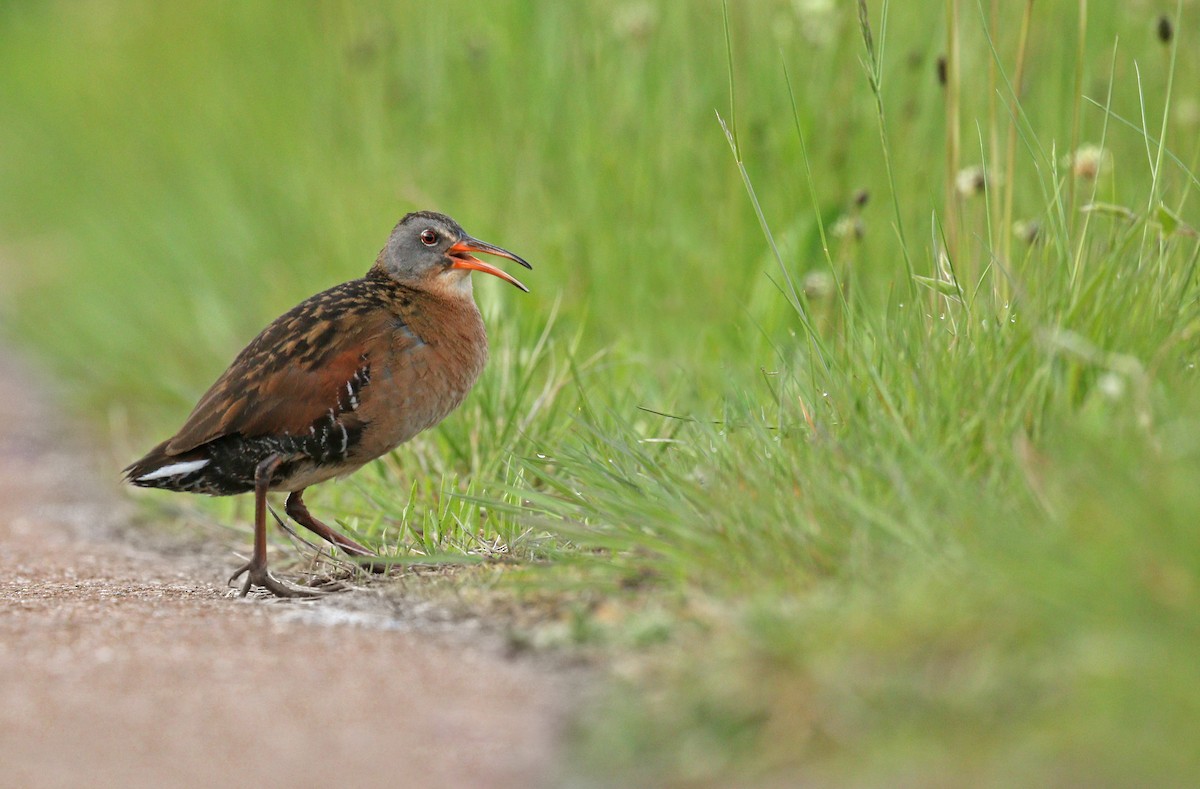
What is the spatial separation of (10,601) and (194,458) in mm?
739

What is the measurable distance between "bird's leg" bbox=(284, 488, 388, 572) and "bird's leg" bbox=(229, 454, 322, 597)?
251 millimetres

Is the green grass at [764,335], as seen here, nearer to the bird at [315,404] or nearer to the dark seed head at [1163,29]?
the dark seed head at [1163,29]

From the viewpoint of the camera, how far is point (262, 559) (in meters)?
4.14

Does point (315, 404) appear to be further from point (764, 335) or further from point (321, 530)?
point (764, 335)

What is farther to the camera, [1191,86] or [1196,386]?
[1191,86]

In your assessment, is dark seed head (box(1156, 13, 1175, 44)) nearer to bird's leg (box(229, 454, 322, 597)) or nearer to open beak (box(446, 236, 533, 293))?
open beak (box(446, 236, 533, 293))

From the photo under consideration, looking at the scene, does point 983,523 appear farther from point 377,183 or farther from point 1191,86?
point 377,183

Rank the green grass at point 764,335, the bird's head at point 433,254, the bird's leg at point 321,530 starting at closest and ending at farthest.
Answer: the green grass at point 764,335
the bird's leg at point 321,530
the bird's head at point 433,254

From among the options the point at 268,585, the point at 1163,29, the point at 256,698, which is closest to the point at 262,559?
the point at 268,585

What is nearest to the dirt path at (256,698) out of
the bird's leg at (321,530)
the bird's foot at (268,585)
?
the bird's foot at (268,585)

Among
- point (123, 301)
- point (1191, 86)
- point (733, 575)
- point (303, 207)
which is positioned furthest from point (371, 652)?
point (123, 301)

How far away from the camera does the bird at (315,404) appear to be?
4.38 metres

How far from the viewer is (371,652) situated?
10.4 feet

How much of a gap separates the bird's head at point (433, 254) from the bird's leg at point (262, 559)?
958 millimetres
